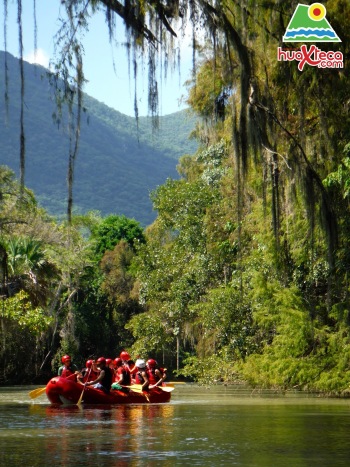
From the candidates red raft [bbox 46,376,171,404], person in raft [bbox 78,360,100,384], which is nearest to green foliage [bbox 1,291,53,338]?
person in raft [bbox 78,360,100,384]

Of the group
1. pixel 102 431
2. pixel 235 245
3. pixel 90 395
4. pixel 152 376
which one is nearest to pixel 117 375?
pixel 152 376

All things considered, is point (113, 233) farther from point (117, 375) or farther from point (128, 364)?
point (117, 375)

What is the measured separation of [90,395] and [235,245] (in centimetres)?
1057

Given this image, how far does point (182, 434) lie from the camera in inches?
732

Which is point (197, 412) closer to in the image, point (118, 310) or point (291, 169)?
point (291, 169)

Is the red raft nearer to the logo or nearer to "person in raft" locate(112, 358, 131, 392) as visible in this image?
"person in raft" locate(112, 358, 131, 392)

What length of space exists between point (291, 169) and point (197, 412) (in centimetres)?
1354

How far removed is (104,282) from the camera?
69812 mm

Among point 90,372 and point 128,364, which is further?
point 128,364

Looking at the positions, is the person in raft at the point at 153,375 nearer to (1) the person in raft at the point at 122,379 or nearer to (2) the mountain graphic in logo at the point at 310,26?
(1) the person in raft at the point at 122,379

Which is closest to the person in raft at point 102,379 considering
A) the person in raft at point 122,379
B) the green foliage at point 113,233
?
the person in raft at point 122,379

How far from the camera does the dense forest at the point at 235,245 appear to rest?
1245cm

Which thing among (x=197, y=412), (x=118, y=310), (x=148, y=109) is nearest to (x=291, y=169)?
(x=148, y=109)

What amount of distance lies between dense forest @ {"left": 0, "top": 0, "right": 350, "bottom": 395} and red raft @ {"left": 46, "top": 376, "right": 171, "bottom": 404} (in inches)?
113
